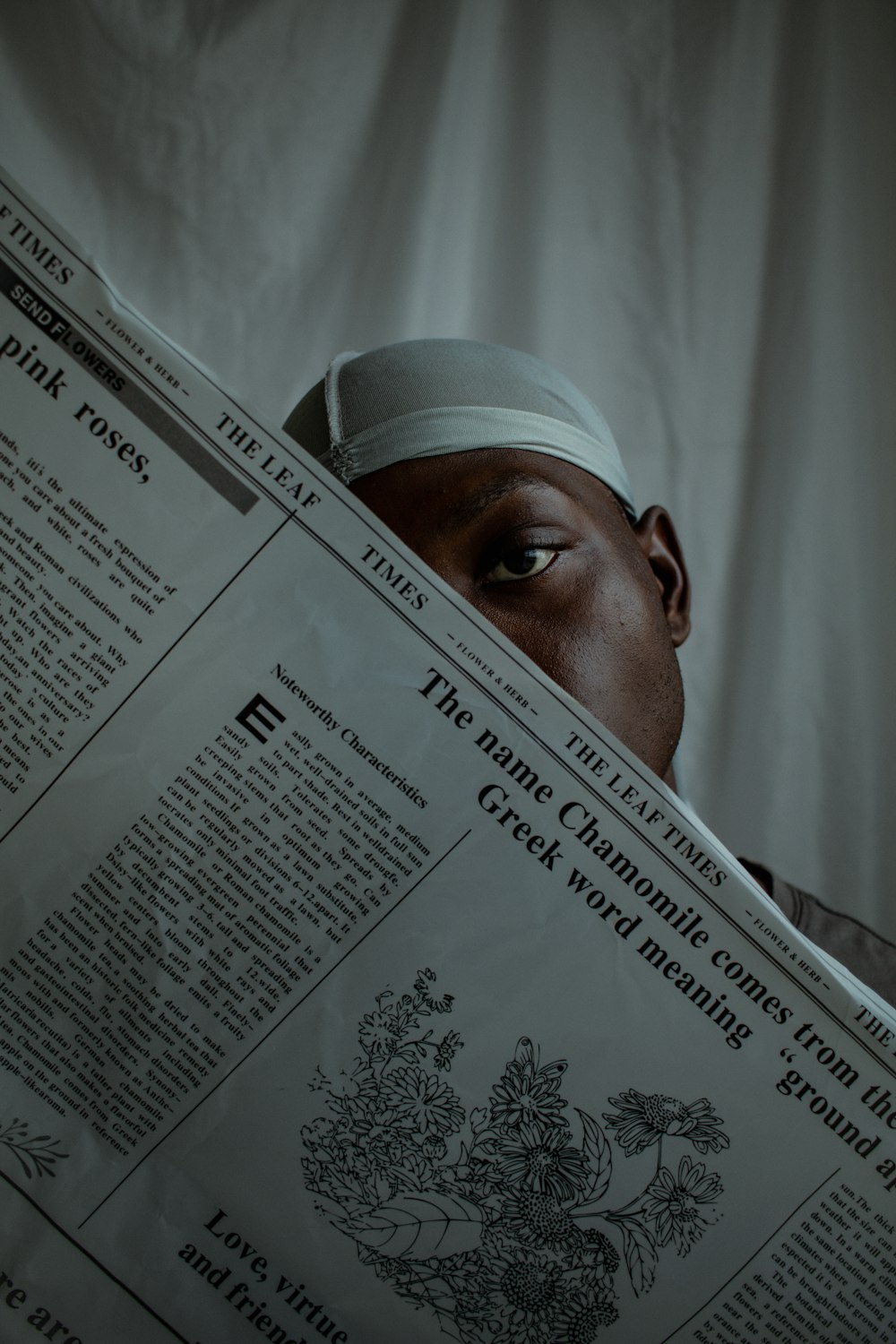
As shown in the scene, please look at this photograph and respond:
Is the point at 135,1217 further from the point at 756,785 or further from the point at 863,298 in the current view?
the point at 863,298

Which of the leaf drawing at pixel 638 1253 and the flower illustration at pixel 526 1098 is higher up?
the flower illustration at pixel 526 1098

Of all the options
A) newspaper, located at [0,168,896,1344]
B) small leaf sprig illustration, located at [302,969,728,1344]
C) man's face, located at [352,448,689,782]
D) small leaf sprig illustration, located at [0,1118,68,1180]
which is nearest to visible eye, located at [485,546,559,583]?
man's face, located at [352,448,689,782]

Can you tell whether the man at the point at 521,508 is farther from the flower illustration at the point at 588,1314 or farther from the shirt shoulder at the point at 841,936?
the flower illustration at the point at 588,1314

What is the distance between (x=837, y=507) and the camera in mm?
968

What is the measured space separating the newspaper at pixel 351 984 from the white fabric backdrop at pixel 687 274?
574mm

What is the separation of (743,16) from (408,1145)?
108 cm

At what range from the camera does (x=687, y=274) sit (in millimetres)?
979

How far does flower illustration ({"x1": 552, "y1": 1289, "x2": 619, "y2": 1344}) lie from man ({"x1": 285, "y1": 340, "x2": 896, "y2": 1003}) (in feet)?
0.92

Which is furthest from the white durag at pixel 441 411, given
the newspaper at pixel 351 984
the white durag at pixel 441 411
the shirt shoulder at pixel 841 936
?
the shirt shoulder at pixel 841 936

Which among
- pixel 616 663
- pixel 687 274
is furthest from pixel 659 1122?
pixel 687 274

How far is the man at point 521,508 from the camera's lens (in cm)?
57

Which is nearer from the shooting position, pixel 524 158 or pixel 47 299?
pixel 47 299

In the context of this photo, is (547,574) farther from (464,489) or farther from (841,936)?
(841,936)

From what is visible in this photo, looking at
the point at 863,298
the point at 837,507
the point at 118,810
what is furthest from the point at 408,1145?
the point at 863,298
